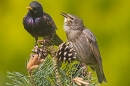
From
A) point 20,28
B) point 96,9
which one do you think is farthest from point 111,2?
point 20,28

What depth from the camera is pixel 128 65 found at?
4.67 m

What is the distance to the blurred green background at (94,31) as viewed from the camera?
466 cm

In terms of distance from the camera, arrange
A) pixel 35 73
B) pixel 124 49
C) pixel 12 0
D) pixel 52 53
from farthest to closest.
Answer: pixel 12 0 → pixel 124 49 → pixel 52 53 → pixel 35 73

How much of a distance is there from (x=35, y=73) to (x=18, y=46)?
2894 mm

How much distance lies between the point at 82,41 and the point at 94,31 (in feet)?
5.70

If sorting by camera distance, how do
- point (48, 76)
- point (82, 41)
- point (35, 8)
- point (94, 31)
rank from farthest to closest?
point (94, 31) → point (82, 41) → point (35, 8) → point (48, 76)

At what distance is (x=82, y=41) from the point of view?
2.97 metres

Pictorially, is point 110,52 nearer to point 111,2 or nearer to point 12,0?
point 111,2

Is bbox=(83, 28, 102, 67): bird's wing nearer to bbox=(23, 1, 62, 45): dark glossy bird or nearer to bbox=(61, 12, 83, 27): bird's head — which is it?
bbox=(61, 12, 83, 27): bird's head

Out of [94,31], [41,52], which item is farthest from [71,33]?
[94,31]

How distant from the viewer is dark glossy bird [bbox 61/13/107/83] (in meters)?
2.85

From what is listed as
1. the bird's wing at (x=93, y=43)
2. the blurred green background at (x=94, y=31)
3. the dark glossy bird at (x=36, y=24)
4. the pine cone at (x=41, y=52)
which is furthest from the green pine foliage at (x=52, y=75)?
the blurred green background at (x=94, y=31)

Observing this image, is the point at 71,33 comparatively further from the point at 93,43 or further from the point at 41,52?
the point at 41,52

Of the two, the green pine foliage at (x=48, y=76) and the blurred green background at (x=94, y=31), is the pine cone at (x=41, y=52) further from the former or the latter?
the blurred green background at (x=94, y=31)
